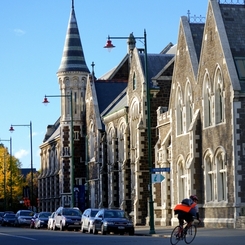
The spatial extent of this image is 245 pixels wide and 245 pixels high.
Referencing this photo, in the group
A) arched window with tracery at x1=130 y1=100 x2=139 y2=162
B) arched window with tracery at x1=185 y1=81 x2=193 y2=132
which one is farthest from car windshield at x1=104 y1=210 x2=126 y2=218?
arched window with tracery at x1=130 y1=100 x2=139 y2=162

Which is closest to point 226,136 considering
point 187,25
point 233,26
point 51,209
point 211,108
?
point 211,108

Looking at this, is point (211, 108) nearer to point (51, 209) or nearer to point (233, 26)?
point (233, 26)

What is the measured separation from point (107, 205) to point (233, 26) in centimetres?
3041

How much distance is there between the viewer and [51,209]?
98688 mm

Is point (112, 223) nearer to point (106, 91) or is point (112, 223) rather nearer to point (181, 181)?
point (181, 181)

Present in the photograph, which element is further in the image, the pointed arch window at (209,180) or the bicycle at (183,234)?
the pointed arch window at (209,180)

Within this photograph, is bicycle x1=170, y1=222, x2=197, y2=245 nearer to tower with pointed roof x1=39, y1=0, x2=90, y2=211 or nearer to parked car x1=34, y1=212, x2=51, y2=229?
parked car x1=34, y1=212, x2=51, y2=229

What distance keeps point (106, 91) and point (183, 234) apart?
49.1 m

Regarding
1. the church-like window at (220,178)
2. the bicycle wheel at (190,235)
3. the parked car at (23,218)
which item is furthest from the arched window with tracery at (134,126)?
the bicycle wheel at (190,235)

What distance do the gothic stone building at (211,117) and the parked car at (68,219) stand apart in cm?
557

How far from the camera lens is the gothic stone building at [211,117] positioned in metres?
43.9

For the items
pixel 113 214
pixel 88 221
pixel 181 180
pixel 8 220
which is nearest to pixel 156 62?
pixel 181 180

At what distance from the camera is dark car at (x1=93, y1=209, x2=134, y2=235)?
43.8 metres

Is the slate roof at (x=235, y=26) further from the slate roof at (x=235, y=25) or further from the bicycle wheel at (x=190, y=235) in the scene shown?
the bicycle wheel at (x=190, y=235)
